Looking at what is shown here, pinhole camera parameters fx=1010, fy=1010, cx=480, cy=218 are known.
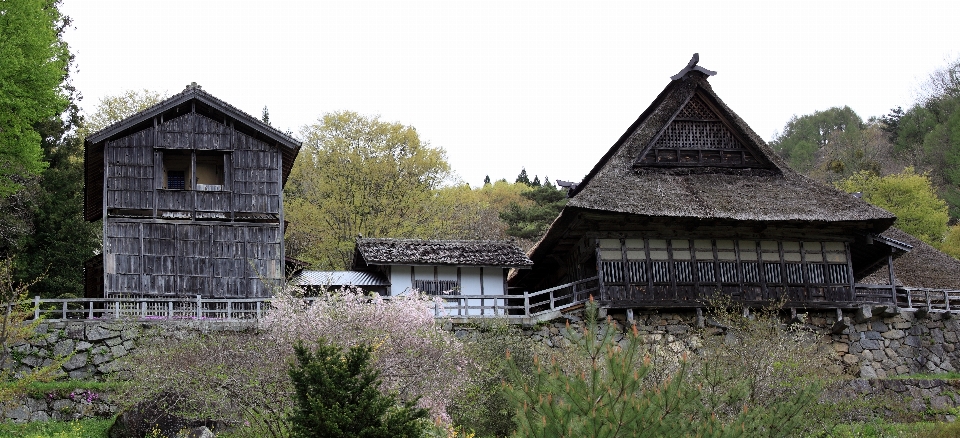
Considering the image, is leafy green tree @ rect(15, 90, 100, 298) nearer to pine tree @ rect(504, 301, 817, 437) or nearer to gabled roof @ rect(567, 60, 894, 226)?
gabled roof @ rect(567, 60, 894, 226)

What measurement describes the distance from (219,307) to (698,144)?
1581 cm

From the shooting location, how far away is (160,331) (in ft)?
87.6

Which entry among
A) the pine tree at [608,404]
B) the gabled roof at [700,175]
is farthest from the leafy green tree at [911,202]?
the pine tree at [608,404]

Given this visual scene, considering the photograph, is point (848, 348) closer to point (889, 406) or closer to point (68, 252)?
point (889, 406)

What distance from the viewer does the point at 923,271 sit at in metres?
37.8

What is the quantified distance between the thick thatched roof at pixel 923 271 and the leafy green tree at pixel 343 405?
27.4 m

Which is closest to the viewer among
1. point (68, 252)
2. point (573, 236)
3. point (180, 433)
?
point (180, 433)

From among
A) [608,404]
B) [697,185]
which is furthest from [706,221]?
[608,404]

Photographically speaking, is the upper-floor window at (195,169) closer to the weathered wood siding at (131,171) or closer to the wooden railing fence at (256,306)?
the weathered wood siding at (131,171)

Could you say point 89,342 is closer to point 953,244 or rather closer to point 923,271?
point 923,271

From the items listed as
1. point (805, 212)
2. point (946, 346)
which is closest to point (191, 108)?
point (805, 212)

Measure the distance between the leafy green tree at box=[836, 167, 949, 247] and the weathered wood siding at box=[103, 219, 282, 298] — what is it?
32.0 metres

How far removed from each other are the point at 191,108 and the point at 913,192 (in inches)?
1450

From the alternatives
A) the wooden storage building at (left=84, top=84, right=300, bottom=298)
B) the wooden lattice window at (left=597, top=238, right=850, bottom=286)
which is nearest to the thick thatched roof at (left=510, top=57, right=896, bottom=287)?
the wooden lattice window at (left=597, top=238, right=850, bottom=286)
